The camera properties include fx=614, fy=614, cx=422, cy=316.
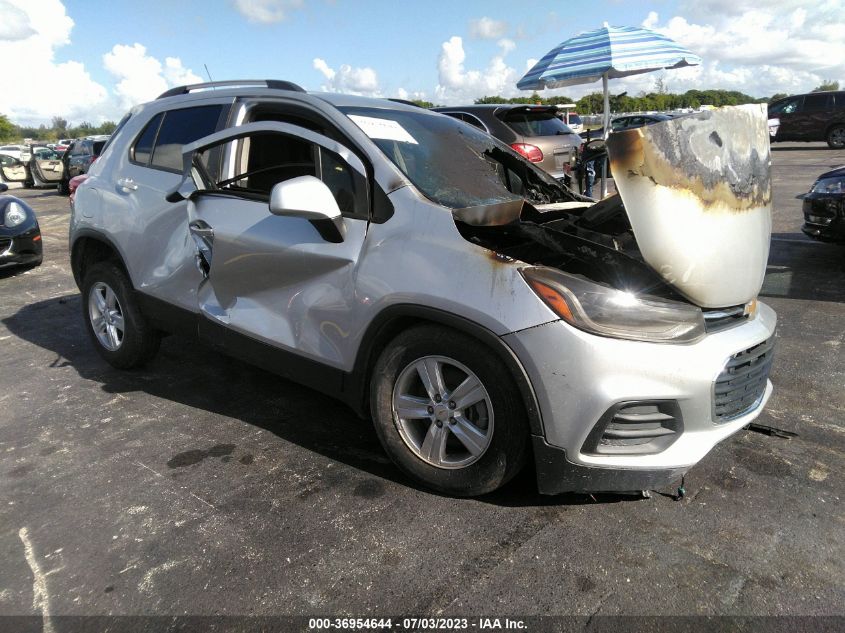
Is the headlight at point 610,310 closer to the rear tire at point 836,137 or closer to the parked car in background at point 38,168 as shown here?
the parked car in background at point 38,168

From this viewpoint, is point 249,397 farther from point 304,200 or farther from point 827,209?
point 827,209

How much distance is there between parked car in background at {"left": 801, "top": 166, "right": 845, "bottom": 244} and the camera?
5969mm

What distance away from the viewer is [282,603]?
7.06 feet

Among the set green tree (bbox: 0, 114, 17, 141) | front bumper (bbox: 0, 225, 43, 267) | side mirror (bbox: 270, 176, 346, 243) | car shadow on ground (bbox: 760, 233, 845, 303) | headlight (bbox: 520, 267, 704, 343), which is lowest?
car shadow on ground (bbox: 760, 233, 845, 303)

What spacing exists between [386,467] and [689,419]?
1412mm

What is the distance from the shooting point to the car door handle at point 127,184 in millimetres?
3987

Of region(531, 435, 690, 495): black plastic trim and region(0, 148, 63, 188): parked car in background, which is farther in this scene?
region(0, 148, 63, 188): parked car in background

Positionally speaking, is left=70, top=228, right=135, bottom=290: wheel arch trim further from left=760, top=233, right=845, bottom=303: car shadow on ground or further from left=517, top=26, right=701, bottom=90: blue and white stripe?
left=517, top=26, right=701, bottom=90: blue and white stripe

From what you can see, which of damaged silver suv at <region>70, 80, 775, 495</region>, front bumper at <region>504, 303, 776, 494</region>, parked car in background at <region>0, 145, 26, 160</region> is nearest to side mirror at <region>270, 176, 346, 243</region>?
damaged silver suv at <region>70, 80, 775, 495</region>

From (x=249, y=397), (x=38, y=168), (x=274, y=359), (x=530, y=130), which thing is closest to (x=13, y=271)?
(x=249, y=397)

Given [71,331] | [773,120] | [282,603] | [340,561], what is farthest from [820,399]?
[773,120]

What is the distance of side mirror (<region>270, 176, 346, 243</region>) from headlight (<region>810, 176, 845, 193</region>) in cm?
554

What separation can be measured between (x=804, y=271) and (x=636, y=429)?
17.2ft

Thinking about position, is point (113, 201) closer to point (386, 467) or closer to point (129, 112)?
point (129, 112)
